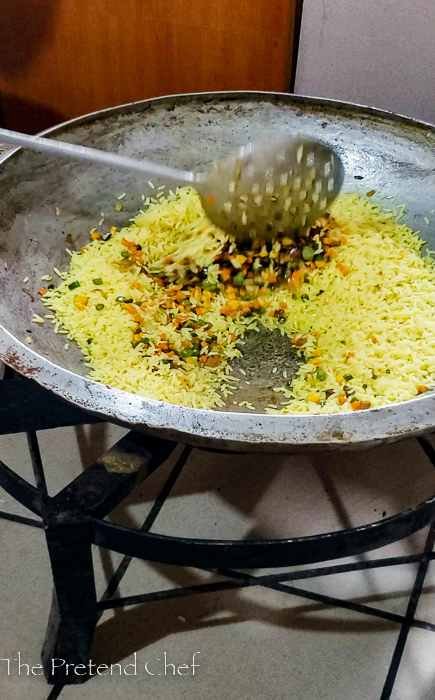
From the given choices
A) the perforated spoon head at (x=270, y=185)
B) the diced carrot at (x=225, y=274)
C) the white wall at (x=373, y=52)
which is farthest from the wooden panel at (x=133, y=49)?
the diced carrot at (x=225, y=274)

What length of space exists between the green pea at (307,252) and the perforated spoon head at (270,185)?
90 mm

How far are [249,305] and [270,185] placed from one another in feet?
1.00

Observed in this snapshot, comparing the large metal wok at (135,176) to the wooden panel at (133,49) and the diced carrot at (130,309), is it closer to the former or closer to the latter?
the diced carrot at (130,309)

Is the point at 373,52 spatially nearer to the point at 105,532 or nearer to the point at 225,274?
the point at 225,274

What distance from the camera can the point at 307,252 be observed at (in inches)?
56.7

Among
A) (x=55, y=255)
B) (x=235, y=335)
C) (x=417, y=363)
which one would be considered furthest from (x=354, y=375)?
(x=55, y=255)

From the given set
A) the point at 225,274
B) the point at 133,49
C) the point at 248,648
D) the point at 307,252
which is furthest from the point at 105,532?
the point at 133,49

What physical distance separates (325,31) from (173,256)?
0.95 metres

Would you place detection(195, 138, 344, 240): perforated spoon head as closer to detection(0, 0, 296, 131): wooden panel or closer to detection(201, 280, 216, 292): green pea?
detection(201, 280, 216, 292): green pea

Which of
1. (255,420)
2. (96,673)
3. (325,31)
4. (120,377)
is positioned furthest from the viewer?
(325,31)

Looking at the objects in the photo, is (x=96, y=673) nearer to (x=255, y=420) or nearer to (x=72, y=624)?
(x=72, y=624)

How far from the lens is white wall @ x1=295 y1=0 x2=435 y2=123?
1.75 m

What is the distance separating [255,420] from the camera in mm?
816

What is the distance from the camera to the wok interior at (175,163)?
134 cm
